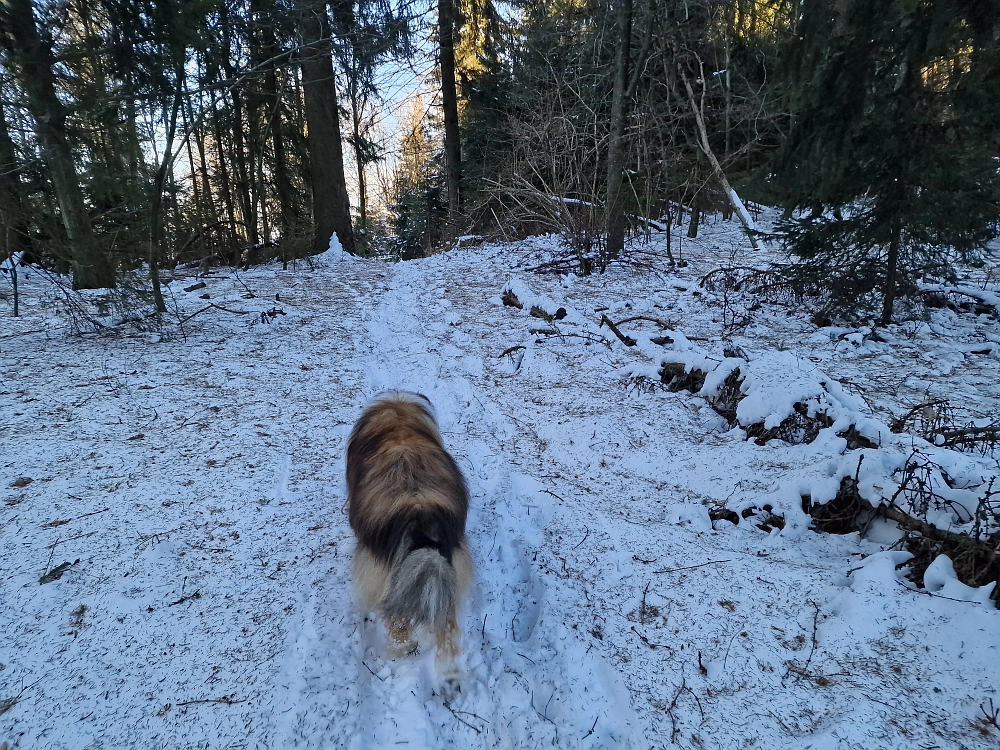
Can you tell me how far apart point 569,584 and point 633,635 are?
1.53ft

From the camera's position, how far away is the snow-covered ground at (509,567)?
214cm

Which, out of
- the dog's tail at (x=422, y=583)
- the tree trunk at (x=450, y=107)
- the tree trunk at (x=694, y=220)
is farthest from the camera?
the tree trunk at (x=450, y=107)

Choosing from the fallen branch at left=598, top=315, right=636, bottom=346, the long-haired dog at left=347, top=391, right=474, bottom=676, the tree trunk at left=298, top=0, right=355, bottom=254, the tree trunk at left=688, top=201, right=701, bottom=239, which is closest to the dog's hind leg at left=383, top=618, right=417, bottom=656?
the long-haired dog at left=347, top=391, right=474, bottom=676

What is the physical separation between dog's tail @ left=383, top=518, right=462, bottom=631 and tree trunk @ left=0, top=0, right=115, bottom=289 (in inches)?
255

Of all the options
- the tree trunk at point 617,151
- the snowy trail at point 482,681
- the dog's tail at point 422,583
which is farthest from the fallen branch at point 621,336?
the dog's tail at point 422,583

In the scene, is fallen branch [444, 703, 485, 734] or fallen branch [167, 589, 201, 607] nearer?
fallen branch [444, 703, 485, 734]

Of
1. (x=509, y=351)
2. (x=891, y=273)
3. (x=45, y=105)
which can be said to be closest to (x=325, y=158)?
(x=45, y=105)

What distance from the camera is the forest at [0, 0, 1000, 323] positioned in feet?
17.6

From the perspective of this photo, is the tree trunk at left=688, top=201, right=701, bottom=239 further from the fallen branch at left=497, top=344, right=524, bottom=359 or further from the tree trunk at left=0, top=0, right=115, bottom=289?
the tree trunk at left=0, top=0, right=115, bottom=289

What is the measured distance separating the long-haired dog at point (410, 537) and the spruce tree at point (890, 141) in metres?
5.83

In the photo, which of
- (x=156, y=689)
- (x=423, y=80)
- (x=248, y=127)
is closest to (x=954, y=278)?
(x=156, y=689)

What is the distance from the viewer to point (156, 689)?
228cm

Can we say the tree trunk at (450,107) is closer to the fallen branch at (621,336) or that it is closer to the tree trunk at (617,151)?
the tree trunk at (617,151)

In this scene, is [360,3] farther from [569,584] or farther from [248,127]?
[569,584]
